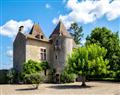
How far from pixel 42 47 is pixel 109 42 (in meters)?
12.6

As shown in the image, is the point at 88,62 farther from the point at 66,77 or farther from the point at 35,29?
the point at 35,29

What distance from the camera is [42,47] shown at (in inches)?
1654

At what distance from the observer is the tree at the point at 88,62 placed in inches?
1250

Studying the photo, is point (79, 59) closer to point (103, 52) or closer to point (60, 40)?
point (103, 52)

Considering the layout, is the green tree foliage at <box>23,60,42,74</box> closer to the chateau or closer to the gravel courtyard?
the chateau

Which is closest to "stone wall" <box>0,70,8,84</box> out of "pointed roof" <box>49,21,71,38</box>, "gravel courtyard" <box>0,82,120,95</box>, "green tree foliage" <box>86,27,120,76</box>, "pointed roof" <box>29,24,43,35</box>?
"pointed roof" <box>29,24,43,35</box>

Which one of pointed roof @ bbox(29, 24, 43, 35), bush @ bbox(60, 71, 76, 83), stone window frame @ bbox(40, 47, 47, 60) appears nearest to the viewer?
bush @ bbox(60, 71, 76, 83)

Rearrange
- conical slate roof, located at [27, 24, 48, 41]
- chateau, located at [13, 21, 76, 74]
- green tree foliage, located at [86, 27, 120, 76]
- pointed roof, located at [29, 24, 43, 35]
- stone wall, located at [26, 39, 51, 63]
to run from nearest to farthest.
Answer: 1. stone wall, located at [26, 39, 51, 63]
2. chateau, located at [13, 21, 76, 74]
3. conical slate roof, located at [27, 24, 48, 41]
4. pointed roof, located at [29, 24, 43, 35]
5. green tree foliage, located at [86, 27, 120, 76]

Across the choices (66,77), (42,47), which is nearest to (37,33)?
(42,47)

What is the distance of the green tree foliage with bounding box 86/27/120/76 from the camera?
43.9m

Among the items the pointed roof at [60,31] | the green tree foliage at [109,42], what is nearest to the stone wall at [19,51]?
the pointed roof at [60,31]

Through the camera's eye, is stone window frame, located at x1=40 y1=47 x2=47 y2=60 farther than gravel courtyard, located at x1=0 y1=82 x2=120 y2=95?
Yes

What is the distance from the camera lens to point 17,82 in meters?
39.9

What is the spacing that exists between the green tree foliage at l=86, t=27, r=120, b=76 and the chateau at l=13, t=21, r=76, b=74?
24.6 ft
